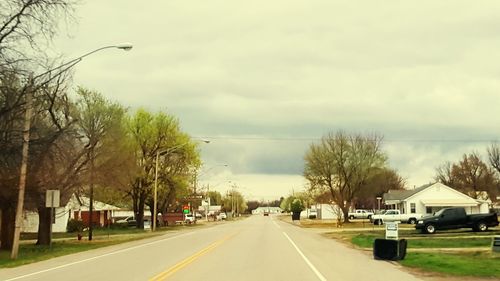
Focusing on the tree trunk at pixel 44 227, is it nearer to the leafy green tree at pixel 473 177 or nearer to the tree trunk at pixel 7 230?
the tree trunk at pixel 7 230

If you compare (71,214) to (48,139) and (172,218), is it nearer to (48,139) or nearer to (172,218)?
(172,218)

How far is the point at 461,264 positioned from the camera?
1962cm

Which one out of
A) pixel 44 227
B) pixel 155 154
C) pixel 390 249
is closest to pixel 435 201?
pixel 155 154

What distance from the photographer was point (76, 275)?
1706 centimetres

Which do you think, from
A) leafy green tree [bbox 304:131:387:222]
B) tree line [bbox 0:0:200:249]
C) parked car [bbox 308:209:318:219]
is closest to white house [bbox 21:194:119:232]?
tree line [bbox 0:0:200:249]

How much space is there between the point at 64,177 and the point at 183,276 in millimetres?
20803

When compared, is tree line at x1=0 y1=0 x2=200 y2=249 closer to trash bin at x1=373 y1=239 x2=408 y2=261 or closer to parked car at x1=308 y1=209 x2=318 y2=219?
trash bin at x1=373 y1=239 x2=408 y2=261

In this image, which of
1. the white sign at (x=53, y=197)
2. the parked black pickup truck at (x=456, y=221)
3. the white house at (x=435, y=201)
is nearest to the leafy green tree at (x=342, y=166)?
the white house at (x=435, y=201)

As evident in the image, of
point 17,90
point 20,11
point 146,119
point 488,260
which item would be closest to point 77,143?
point 17,90

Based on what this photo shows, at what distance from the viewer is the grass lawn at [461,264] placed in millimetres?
17484

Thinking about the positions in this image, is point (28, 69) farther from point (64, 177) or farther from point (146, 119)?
point (146, 119)

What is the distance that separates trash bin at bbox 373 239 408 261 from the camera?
22.5 metres

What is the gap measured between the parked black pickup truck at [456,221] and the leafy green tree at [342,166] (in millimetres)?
30049

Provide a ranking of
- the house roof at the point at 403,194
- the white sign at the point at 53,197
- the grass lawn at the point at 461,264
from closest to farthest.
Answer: the grass lawn at the point at 461,264 < the white sign at the point at 53,197 < the house roof at the point at 403,194
